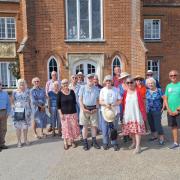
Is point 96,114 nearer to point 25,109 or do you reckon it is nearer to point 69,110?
point 69,110

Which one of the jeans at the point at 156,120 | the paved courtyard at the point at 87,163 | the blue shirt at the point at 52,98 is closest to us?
the paved courtyard at the point at 87,163

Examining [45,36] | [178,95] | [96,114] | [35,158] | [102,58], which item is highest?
[45,36]

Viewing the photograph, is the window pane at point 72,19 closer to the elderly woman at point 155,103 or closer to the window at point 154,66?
the window at point 154,66

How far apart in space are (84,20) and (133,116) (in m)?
9.74

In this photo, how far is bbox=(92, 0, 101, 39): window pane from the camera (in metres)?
15.3

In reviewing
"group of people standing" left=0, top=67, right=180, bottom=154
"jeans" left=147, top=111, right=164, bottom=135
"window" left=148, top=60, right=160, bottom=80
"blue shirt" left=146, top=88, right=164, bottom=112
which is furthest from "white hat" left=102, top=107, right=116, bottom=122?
"window" left=148, top=60, right=160, bottom=80

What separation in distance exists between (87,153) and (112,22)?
9721mm

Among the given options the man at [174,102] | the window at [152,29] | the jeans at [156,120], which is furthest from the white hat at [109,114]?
the window at [152,29]

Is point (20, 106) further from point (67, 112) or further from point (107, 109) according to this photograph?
point (107, 109)

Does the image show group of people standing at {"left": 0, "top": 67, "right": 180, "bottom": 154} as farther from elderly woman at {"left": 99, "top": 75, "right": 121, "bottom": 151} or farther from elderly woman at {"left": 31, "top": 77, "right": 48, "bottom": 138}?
elderly woman at {"left": 31, "top": 77, "right": 48, "bottom": 138}

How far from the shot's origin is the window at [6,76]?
21.0 m

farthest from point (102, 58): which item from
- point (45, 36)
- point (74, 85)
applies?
point (74, 85)

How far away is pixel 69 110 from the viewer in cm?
734

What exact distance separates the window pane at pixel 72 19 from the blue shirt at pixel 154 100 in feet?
28.3
